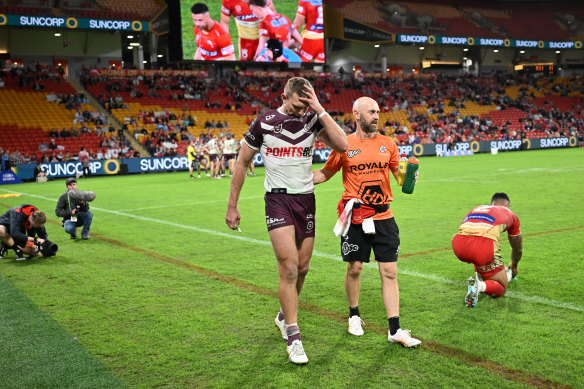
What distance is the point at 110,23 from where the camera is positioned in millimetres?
35688

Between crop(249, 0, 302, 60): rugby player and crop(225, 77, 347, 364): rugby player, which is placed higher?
crop(249, 0, 302, 60): rugby player

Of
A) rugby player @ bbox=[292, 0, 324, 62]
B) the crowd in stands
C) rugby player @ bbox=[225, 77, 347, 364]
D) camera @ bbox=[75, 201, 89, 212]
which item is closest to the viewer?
rugby player @ bbox=[225, 77, 347, 364]

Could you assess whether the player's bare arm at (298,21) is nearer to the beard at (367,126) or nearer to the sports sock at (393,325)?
the beard at (367,126)

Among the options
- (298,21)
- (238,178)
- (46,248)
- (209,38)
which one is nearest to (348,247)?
(238,178)

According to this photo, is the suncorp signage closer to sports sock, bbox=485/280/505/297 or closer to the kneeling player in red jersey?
the kneeling player in red jersey

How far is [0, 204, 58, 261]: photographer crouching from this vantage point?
9.00 m

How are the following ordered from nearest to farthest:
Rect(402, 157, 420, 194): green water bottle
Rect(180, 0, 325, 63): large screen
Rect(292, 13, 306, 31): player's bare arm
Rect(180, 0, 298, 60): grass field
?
Rect(402, 157, 420, 194): green water bottle
Rect(180, 0, 298, 60): grass field
Rect(180, 0, 325, 63): large screen
Rect(292, 13, 306, 31): player's bare arm

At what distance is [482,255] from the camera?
596cm

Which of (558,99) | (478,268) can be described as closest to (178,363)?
(478,268)

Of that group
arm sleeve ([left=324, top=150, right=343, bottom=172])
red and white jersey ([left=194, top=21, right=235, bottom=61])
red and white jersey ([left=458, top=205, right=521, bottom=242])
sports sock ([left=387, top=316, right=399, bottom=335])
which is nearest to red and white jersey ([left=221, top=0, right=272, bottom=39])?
red and white jersey ([left=194, top=21, right=235, bottom=61])

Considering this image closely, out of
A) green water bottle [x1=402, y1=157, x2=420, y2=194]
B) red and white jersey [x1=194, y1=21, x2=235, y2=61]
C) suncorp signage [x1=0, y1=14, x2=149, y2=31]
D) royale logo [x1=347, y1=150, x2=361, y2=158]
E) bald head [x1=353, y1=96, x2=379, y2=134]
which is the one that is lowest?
green water bottle [x1=402, y1=157, x2=420, y2=194]

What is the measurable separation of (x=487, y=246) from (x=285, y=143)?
264 cm

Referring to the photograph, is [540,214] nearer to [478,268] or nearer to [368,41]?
[478,268]

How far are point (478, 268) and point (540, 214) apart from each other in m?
6.32
